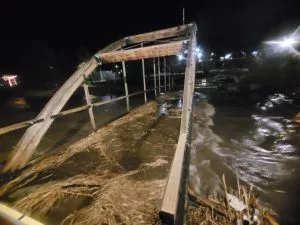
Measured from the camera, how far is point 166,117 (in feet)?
24.3

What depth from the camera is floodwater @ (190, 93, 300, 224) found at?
11.1 feet

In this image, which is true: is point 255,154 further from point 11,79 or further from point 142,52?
point 11,79

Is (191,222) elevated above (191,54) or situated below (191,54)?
below

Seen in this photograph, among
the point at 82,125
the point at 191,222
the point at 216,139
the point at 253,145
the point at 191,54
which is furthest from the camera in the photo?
the point at 82,125

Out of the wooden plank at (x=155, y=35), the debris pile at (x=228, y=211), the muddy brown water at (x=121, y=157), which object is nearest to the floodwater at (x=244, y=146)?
the debris pile at (x=228, y=211)

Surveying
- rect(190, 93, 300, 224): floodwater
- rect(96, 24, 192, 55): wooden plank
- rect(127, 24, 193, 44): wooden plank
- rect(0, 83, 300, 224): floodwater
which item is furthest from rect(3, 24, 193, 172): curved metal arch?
rect(190, 93, 300, 224): floodwater

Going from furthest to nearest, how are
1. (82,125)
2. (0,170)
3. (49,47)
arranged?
(49,47) < (82,125) < (0,170)

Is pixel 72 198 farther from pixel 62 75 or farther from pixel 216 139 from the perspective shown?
pixel 62 75

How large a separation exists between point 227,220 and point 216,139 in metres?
3.48

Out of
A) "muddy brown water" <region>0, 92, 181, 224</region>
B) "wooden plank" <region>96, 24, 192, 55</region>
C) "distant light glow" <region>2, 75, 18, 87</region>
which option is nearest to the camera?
"muddy brown water" <region>0, 92, 181, 224</region>

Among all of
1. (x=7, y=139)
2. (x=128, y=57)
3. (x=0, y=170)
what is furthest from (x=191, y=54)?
(x=7, y=139)

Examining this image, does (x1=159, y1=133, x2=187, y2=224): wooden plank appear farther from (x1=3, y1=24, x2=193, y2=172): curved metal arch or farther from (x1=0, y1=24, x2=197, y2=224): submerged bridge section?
(x1=3, y1=24, x2=193, y2=172): curved metal arch

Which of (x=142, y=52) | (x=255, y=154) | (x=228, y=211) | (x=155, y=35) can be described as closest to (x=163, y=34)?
(x=155, y=35)

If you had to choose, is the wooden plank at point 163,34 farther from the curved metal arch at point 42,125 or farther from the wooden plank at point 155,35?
the curved metal arch at point 42,125
